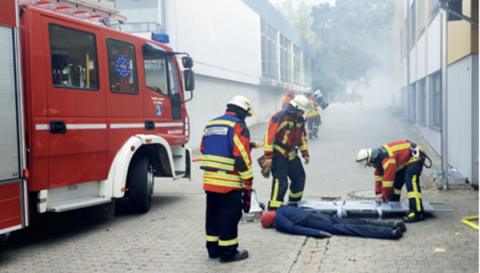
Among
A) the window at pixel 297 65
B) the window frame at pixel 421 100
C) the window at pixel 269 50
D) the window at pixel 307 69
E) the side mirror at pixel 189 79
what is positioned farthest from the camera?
the window at pixel 307 69

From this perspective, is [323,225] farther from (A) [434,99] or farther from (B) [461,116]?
(A) [434,99]

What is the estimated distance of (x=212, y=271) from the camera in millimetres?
5129

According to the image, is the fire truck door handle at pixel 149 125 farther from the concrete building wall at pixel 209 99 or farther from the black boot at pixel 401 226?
the concrete building wall at pixel 209 99

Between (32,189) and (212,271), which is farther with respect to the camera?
(32,189)

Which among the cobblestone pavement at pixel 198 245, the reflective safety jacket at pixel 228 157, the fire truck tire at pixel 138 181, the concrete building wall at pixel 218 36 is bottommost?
the cobblestone pavement at pixel 198 245

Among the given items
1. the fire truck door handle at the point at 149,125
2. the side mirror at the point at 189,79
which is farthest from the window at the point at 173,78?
the fire truck door handle at the point at 149,125

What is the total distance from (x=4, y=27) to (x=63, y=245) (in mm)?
2702

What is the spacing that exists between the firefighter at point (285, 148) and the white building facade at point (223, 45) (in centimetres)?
468

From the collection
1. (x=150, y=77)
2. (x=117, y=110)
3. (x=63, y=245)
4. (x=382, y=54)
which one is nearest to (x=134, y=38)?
(x=150, y=77)

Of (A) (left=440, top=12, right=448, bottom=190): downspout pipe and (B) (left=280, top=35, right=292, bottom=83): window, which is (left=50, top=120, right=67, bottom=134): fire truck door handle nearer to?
(A) (left=440, top=12, right=448, bottom=190): downspout pipe

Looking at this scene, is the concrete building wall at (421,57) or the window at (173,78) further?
the concrete building wall at (421,57)

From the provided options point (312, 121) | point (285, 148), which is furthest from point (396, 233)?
point (312, 121)

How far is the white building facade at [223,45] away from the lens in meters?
16.1

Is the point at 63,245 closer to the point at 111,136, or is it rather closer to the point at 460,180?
the point at 111,136
